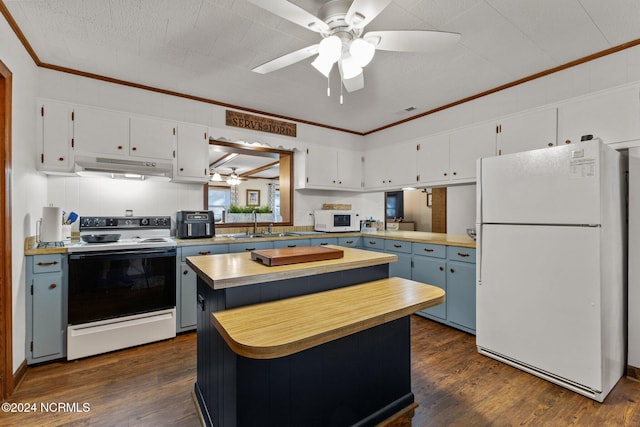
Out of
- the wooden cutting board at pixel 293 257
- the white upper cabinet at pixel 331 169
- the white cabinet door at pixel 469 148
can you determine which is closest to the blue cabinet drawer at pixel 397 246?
the white cabinet door at pixel 469 148

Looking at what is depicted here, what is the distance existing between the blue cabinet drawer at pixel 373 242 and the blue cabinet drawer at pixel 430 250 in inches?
20.8

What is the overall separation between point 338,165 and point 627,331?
334cm

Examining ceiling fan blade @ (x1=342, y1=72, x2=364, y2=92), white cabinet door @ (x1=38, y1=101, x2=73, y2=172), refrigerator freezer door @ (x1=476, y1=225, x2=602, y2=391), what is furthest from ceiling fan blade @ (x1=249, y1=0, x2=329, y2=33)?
white cabinet door @ (x1=38, y1=101, x2=73, y2=172)

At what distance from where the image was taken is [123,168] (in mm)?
2797

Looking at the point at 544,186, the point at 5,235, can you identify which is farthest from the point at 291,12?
the point at 5,235

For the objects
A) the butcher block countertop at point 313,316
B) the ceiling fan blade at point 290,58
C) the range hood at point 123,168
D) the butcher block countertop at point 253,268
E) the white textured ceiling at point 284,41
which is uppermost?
the white textured ceiling at point 284,41

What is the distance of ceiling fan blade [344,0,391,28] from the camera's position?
1.36 m

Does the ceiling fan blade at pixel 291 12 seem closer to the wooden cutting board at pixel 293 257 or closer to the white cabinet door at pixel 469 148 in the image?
the wooden cutting board at pixel 293 257

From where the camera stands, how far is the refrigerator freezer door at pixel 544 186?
189 centimetres

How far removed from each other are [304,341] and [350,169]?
3667mm

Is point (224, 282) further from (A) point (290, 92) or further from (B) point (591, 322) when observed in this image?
(A) point (290, 92)

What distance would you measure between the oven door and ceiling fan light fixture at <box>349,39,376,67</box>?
2291 mm

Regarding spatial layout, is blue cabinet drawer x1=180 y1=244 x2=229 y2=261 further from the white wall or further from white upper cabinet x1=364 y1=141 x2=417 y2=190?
white upper cabinet x1=364 y1=141 x2=417 y2=190

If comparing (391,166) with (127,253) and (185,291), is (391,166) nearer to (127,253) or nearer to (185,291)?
(185,291)
